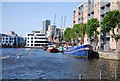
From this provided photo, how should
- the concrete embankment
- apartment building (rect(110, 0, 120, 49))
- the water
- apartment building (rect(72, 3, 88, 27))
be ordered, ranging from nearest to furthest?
the water → the concrete embankment → apartment building (rect(110, 0, 120, 49)) → apartment building (rect(72, 3, 88, 27))

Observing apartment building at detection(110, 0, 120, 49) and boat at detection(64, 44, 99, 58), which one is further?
apartment building at detection(110, 0, 120, 49)

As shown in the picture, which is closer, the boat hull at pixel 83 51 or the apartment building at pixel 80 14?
the boat hull at pixel 83 51

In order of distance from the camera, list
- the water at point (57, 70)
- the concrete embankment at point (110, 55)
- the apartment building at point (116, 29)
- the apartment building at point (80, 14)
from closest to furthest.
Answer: the water at point (57, 70) < the concrete embankment at point (110, 55) < the apartment building at point (116, 29) < the apartment building at point (80, 14)

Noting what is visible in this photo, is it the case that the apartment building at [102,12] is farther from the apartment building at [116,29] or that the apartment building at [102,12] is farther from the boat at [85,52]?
the boat at [85,52]

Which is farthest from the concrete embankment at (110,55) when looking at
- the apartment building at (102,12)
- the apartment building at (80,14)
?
the apartment building at (80,14)

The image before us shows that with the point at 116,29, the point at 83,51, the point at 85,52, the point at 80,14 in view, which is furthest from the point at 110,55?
the point at 80,14

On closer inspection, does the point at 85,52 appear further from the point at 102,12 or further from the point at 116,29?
the point at 102,12

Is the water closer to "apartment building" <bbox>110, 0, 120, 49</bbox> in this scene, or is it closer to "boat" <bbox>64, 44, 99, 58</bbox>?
"boat" <bbox>64, 44, 99, 58</bbox>

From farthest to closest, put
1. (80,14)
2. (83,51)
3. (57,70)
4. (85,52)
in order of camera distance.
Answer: (80,14) → (83,51) → (85,52) → (57,70)

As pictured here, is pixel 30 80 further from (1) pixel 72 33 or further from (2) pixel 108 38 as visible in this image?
(1) pixel 72 33

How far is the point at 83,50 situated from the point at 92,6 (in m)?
37.7

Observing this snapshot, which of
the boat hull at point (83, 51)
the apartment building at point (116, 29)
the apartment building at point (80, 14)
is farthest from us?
the apartment building at point (80, 14)

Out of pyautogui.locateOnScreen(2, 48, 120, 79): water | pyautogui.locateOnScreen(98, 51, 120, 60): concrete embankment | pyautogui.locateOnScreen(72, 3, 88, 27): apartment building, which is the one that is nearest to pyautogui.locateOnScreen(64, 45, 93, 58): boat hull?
pyautogui.locateOnScreen(98, 51, 120, 60): concrete embankment

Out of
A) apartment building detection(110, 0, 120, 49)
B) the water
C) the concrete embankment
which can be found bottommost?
the water
